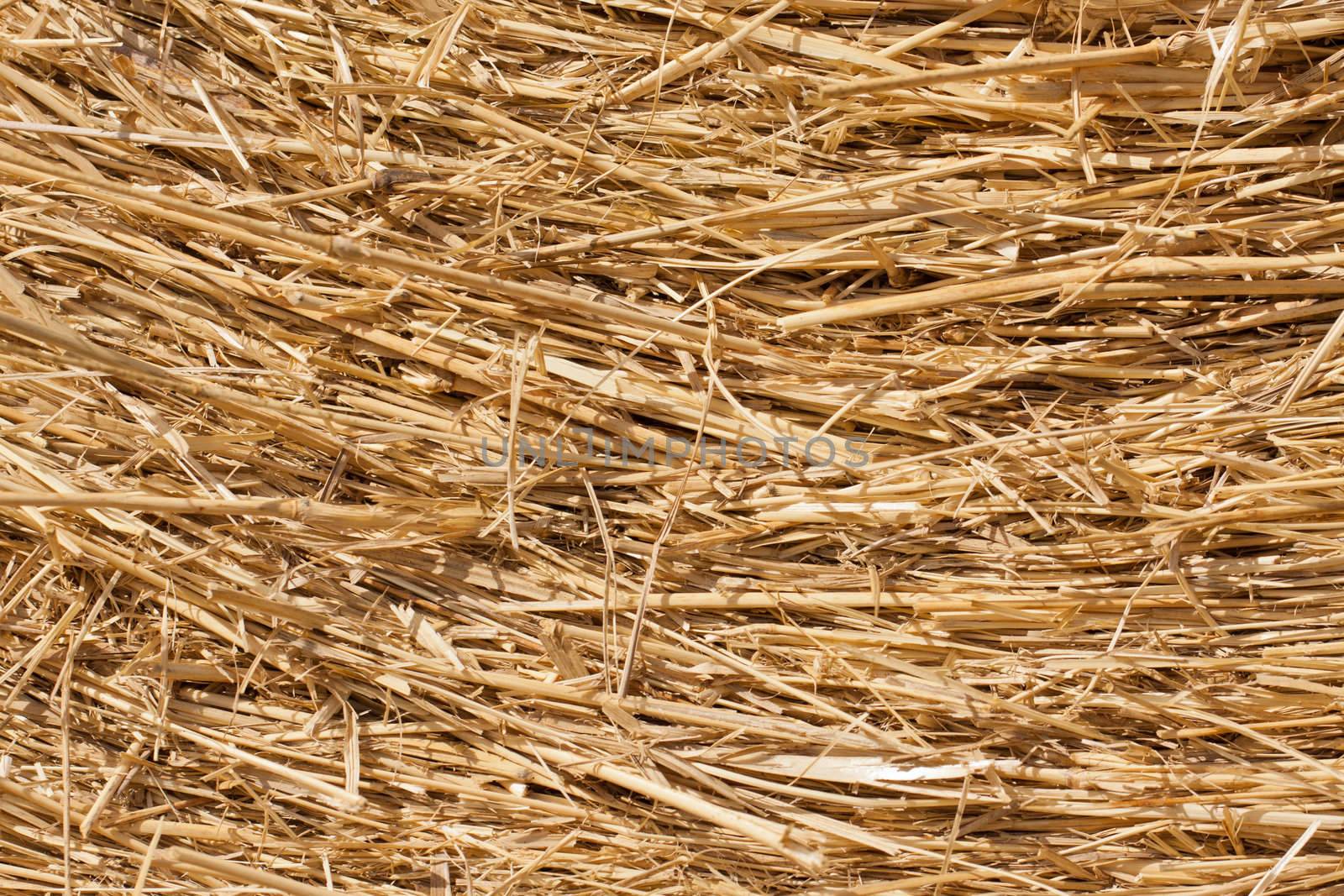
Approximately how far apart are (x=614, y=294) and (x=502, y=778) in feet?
1.71

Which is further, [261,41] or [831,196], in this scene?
[261,41]

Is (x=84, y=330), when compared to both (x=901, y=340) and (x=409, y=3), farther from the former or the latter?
(x=901, y=340)

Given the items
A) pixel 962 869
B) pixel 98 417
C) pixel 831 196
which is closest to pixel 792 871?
pixel 962 869

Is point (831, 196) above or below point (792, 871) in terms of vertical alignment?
above

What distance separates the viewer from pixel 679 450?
1038 mm

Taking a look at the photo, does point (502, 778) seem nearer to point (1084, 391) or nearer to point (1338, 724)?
point (1084, 391)

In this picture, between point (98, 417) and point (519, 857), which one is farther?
A: point (98, 417)

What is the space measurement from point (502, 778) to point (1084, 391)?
71cm

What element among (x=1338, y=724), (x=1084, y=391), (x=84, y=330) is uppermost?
(x=1084, y=391)

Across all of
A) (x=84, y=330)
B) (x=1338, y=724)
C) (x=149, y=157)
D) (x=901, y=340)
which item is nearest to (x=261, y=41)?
(x=149, y=157)

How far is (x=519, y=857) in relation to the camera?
3.28ft

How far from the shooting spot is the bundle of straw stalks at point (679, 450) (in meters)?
0.94

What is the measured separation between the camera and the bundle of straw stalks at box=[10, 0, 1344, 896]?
940mm

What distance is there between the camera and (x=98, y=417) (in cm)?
110
